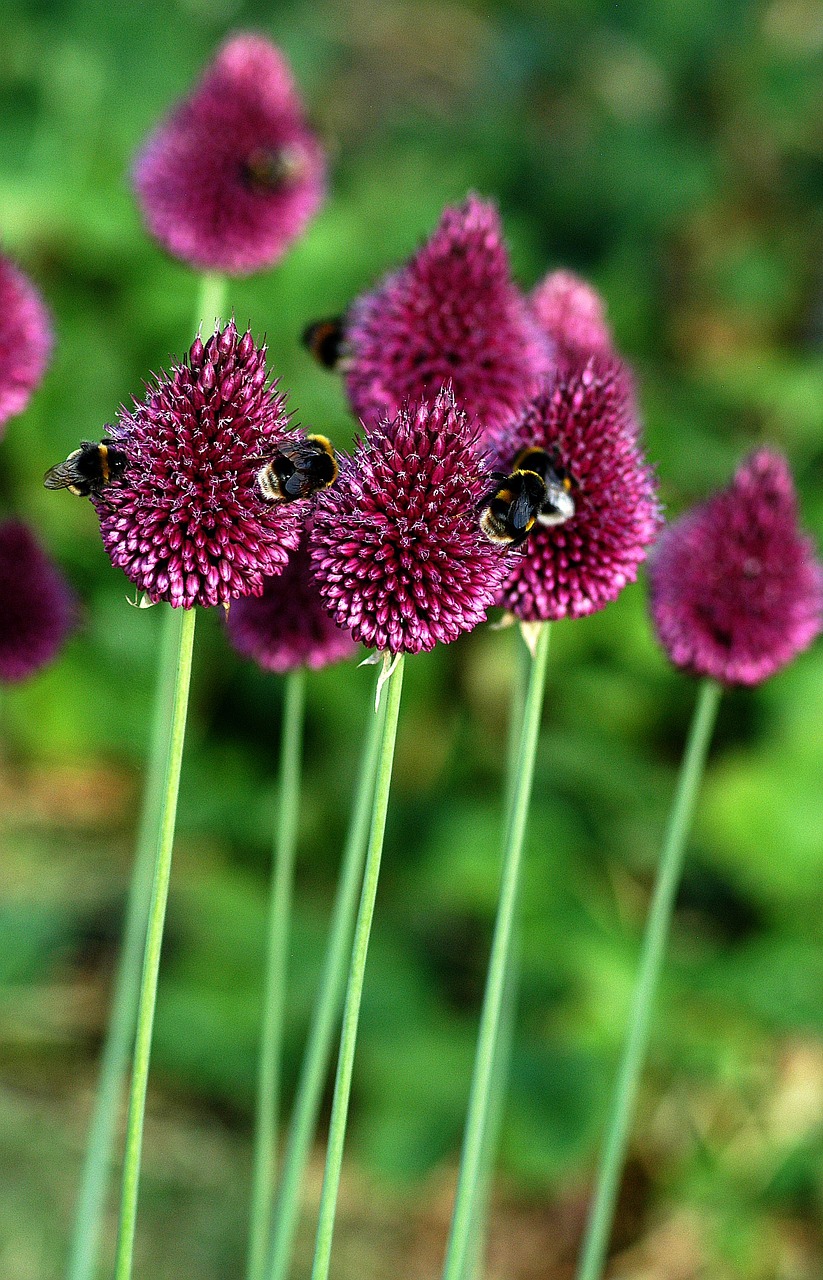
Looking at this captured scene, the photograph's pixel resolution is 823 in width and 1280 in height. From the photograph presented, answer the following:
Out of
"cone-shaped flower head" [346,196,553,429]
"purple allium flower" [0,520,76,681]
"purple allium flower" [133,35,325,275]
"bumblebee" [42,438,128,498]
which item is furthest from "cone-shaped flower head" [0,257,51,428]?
"bumblebee" [42,438,128,498]

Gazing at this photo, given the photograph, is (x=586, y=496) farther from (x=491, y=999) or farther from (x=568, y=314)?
(x=568, y=314)

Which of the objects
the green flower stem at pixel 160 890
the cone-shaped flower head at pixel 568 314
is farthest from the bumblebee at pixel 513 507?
the cone-shaped flower head at pixel 568 314

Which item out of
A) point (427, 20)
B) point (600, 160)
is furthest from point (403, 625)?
point (427, 20)

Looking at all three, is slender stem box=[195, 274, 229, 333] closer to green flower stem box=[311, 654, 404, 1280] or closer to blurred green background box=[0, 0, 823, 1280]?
blurred green background box=[0, 0, 823, 1280]

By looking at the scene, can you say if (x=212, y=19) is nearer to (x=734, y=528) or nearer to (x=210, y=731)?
(x=210, y=731)

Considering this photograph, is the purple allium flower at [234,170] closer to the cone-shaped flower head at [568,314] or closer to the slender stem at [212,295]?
the slender stem at [212,295]

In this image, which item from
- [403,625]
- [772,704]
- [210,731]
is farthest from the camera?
[210,731]
